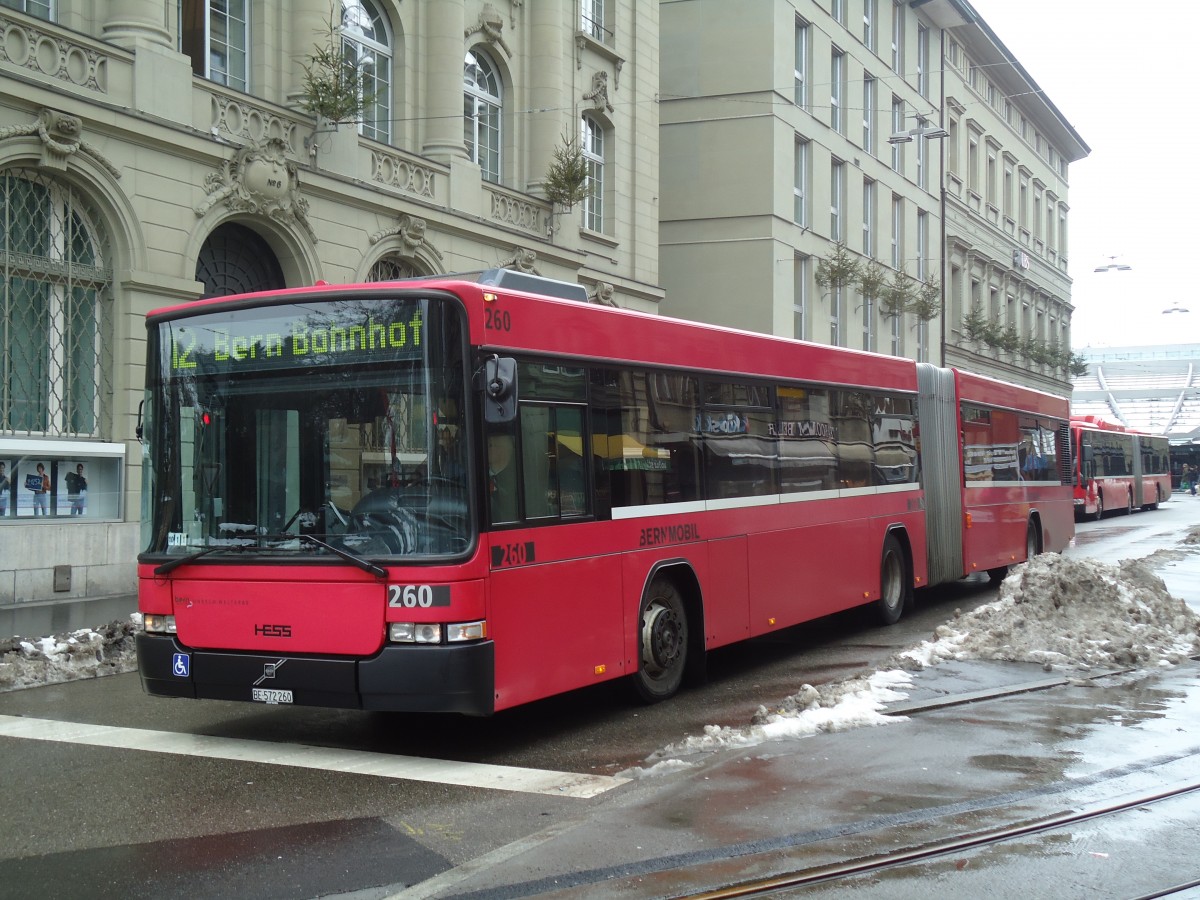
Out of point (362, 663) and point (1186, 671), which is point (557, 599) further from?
point (1186, 671)

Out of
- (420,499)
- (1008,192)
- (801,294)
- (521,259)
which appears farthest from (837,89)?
(420,499)

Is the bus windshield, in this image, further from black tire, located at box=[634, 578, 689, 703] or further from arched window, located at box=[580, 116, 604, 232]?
arched window, located at box=[580, 116, 604, 232]

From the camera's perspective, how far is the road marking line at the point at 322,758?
7.16 meters

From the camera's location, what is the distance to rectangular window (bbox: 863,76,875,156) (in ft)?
137

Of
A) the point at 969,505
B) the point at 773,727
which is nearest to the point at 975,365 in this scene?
the point at 969,505

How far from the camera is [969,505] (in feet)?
54.4

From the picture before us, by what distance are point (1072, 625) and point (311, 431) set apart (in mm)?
7240

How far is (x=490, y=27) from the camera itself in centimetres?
2402

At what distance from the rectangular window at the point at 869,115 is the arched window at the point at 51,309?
30208 mm

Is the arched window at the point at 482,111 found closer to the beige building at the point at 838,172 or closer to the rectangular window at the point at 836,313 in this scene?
the beige building at the point at 838,172

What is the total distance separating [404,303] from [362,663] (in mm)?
2071

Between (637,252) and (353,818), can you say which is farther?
(637,252)

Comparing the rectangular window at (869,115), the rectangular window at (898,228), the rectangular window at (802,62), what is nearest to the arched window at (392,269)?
the rectangular window at (802,62)

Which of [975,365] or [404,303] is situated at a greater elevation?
[975,365]
